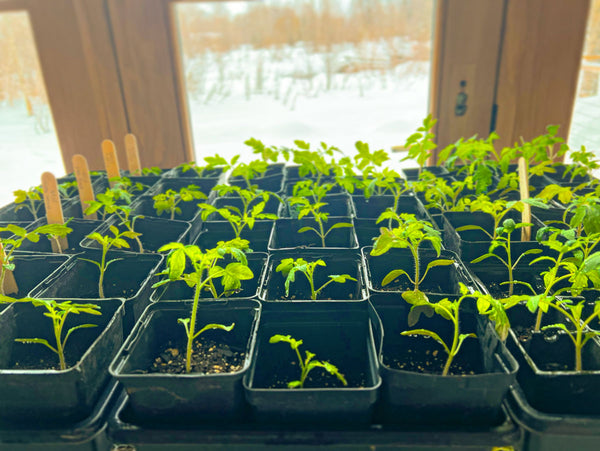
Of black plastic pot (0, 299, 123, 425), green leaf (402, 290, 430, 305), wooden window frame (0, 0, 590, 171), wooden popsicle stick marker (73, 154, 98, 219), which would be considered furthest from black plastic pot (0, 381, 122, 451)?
wooden window frame (0, 0, 590, 171)

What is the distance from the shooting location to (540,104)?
212cm

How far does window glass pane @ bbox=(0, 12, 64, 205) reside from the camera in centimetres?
216

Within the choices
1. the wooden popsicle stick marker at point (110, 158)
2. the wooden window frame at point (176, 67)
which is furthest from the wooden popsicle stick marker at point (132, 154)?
the wooden window frame at point (176, 67)

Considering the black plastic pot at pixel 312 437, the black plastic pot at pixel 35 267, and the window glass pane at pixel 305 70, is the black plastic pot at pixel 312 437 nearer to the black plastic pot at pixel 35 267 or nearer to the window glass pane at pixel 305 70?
the black plastic pot at pixel 35 267

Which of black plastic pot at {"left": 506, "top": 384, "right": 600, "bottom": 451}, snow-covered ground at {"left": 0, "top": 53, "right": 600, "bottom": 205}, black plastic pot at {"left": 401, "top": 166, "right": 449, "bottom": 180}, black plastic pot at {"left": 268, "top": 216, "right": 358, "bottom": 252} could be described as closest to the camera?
black plastic pot at {"left": 506, "top": 384, "right": 600, "bottom": 451}

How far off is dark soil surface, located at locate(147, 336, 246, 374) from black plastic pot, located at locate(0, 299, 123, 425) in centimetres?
11

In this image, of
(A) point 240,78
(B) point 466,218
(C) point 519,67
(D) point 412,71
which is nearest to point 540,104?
(C) point 519,67

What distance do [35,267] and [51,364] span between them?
41 centimetres

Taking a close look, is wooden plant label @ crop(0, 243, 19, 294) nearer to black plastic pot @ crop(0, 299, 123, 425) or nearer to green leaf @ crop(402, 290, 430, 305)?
black plastic pot @ crop(0, 299, 123, 425)

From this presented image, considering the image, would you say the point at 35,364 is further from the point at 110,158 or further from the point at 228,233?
the point at 110,158

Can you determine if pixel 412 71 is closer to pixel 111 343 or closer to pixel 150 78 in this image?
pixel 150 78

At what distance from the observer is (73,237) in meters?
1.47

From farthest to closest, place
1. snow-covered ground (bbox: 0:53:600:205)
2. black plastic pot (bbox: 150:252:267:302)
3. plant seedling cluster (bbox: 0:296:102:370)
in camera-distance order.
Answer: snow-covered ground (bbox: 0:53:600:205)
black plastic pot (bbox: 150:252:267:302)
plant seedling cluster (bbox: 0:296:102:370)

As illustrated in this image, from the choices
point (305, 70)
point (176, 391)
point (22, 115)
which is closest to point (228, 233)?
point (176, 391)
